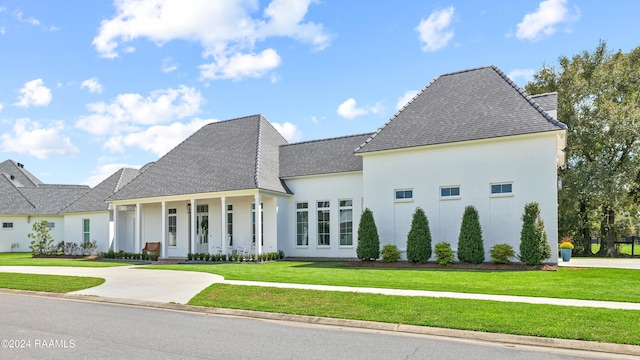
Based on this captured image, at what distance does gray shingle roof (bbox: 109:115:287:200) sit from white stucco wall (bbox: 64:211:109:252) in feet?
16.8

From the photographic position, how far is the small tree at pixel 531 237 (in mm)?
16969

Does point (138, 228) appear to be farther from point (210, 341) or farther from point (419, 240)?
point (210, 341)

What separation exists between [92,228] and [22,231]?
38.9 feet

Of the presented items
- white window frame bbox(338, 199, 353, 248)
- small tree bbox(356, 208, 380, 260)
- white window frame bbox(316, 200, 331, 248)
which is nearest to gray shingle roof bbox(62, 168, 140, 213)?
white window frame bbox(316, 200, 331, 248)

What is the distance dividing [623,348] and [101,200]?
33174mm

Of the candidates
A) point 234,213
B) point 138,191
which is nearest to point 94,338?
point 234,213

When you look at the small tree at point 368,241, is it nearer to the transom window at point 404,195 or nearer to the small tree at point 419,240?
the small tree at point 419,240

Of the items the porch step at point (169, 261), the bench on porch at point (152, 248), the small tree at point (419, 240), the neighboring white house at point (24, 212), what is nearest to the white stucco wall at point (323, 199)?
the small tree at point (419, 240)

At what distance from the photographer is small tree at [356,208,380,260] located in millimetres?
20125

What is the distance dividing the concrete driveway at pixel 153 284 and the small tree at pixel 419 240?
822 cm

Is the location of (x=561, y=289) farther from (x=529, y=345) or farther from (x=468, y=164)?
(x=468, y=164)

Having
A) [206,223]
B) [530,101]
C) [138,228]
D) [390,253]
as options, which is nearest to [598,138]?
[530,101]

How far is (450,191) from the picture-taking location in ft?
65.7

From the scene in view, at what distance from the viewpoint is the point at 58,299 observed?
1271cm
